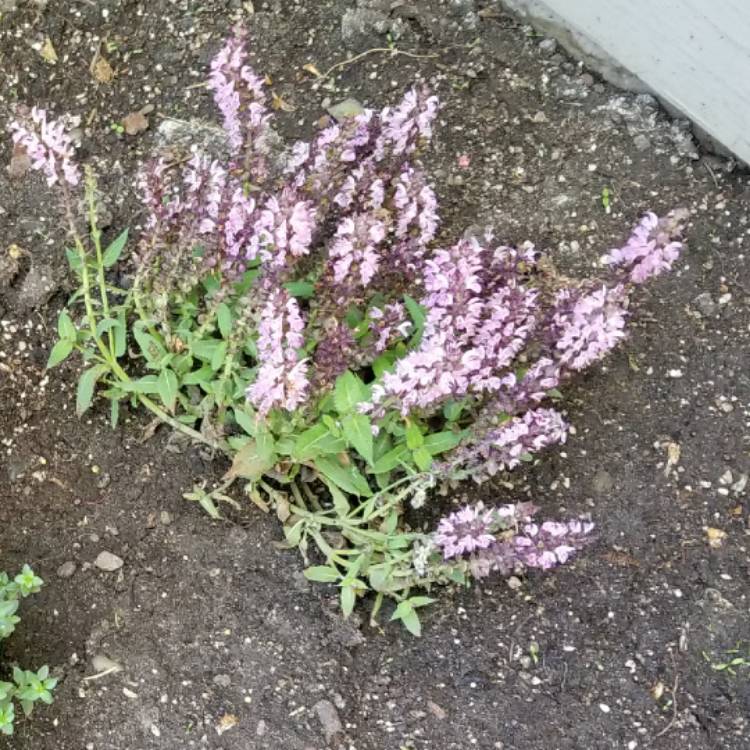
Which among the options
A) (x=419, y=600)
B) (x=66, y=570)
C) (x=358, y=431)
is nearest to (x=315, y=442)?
(x=358, y=431)

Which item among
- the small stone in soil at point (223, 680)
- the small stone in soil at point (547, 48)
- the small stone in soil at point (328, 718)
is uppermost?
the small stone in soil at point (547, 48)

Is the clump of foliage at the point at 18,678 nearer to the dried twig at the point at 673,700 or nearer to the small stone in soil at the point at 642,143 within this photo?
the dried twig at the point at 673,700

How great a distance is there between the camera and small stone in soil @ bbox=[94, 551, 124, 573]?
9.02ft

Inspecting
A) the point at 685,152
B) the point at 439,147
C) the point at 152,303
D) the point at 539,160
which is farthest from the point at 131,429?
the point at 685,152

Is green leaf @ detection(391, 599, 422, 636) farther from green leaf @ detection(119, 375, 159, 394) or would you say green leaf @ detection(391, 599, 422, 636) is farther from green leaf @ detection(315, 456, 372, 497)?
green leaf @ detection(119, 375, 159, 394)

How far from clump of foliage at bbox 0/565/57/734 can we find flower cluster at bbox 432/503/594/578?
0.98 meters

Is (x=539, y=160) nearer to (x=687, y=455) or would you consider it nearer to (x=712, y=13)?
(x=712, y=13)

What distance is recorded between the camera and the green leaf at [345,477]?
100 inches

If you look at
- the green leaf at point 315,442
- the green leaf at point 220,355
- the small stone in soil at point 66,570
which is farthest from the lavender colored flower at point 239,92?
the small stone in soil at point 66,570

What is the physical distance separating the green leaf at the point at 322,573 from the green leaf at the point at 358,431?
0.40 m

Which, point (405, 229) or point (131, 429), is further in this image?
point (131, 429)

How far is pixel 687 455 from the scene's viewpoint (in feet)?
9.23

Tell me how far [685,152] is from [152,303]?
1783mm

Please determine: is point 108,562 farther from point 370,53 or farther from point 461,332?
point 370,53
